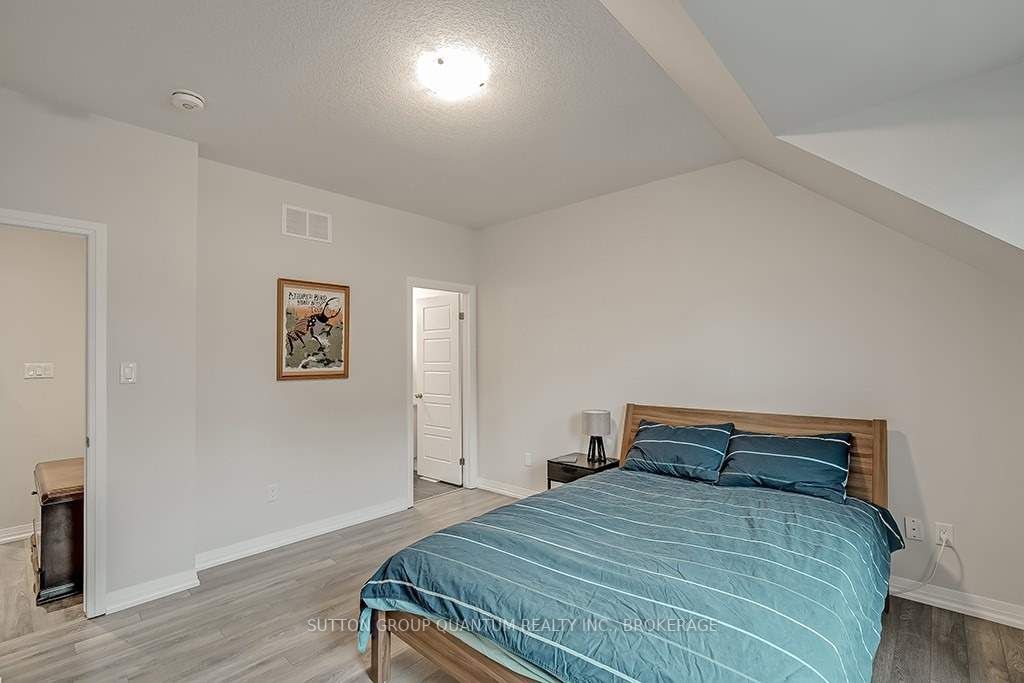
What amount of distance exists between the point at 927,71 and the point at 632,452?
2.44m

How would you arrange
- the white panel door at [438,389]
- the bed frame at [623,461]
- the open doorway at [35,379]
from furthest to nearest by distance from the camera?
the white panel door at [438,389], the open doorway at [35,379], the bed frame at [623,461]

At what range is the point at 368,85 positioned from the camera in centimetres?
233

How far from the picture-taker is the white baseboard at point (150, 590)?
2609 millimetres

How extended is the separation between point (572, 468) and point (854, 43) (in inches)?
115

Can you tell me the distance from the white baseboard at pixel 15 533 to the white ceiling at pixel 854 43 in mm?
5312

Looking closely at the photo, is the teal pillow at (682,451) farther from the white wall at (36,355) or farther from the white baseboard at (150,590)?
the white wall at (36,355)

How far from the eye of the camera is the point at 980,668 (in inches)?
82.2

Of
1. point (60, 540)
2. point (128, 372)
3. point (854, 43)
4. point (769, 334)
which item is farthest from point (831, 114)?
point (60, 540)

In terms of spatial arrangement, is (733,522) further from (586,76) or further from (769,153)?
(586,76)

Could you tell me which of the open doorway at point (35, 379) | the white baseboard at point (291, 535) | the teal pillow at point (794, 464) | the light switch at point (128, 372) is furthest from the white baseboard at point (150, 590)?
the teal pillow at point (794, 464)

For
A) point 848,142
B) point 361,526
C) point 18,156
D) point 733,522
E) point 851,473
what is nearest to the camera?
point 848,142

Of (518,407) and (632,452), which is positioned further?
(518,407)

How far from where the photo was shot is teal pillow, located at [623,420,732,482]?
2961 millimetres

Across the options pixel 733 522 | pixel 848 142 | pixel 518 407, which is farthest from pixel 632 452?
pixel 848 142
